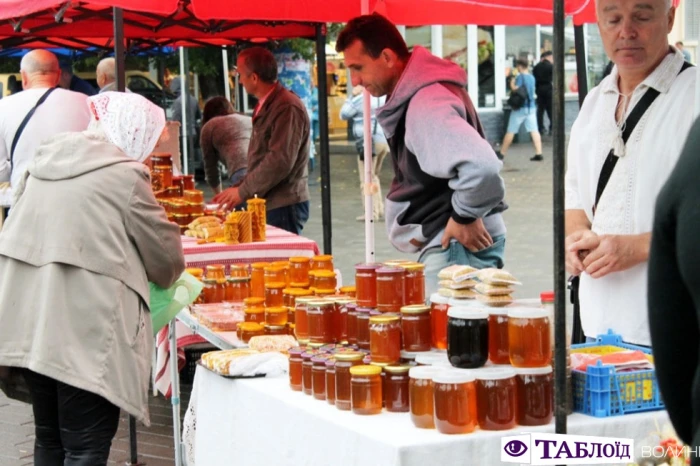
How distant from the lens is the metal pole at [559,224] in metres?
2.71

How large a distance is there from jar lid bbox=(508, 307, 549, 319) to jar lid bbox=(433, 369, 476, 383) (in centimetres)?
21

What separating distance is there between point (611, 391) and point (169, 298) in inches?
69.5

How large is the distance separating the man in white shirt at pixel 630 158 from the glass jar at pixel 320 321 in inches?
32.8

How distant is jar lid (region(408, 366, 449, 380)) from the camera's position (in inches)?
117

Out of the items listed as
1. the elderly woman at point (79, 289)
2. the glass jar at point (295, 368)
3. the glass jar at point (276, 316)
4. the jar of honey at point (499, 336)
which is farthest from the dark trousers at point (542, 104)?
the jar of honey at point (499, 336)

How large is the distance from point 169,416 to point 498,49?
19211mm

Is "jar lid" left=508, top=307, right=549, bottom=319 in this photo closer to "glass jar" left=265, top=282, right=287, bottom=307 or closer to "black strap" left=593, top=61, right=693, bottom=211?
"black strap" left=593, top=61, right=693, bottom=211

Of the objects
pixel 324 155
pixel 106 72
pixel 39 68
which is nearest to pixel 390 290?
pixel 324 155

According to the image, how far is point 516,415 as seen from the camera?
117 inches

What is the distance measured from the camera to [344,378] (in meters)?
3.19

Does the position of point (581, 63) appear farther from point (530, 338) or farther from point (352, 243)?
point (352, 243)

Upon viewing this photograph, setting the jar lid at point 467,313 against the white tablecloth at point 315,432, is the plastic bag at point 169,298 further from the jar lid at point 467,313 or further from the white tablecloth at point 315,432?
the jar lid at point 467,313

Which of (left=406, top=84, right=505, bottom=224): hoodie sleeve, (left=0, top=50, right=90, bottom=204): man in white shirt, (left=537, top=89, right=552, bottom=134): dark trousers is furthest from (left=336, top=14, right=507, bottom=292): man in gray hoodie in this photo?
(left=537, top=89, right=552, bottom=134): dark trousers

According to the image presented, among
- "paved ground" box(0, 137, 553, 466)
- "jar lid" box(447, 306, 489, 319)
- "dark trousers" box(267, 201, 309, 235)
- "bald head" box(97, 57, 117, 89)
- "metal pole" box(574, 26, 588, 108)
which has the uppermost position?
"bald head" box(97, 57, 117, 89)
